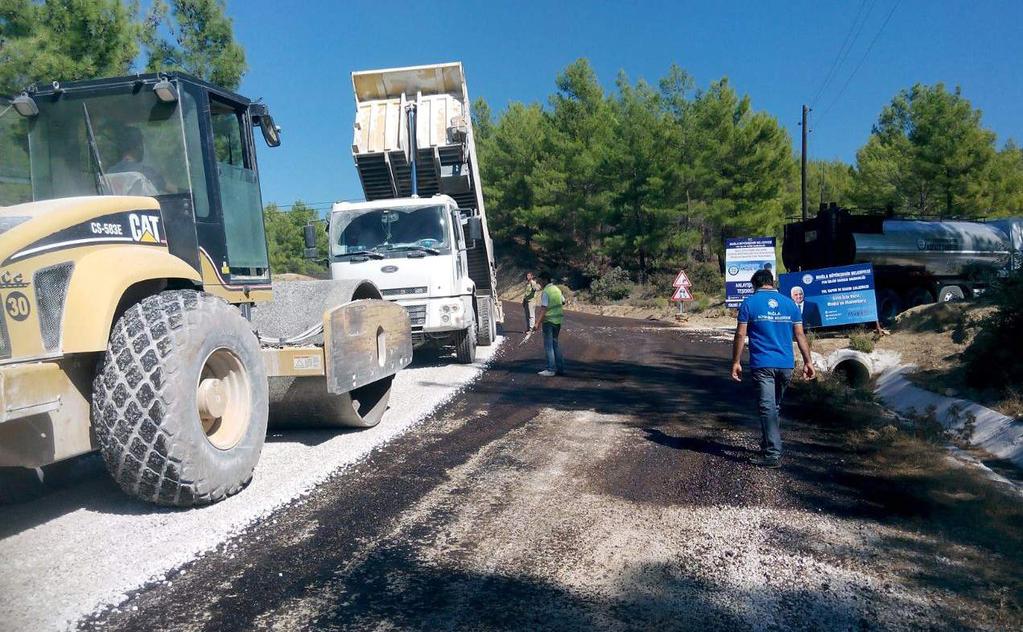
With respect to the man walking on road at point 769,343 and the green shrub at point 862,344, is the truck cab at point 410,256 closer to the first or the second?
the man walking on road at point 769,343

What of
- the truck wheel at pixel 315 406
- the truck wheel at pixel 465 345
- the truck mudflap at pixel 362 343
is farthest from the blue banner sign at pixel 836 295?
the truck wheel at pixel 315 406

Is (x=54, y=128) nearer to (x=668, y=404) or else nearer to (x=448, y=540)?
(x=448, y=540)

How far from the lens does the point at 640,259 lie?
131 ft

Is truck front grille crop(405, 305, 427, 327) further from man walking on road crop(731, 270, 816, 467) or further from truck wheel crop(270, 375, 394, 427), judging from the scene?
man walking on road crop(731, 270, 816, 467)

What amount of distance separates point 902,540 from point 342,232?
9587 millimetres

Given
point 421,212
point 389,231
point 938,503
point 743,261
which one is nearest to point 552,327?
point 421,212

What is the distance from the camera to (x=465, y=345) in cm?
1292

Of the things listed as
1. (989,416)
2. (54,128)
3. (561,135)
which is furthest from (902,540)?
(561,135)

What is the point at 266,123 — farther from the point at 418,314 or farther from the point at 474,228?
the point at 474,228

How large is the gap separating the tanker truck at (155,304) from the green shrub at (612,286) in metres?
30.6

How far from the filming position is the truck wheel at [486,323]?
1555 centimetres

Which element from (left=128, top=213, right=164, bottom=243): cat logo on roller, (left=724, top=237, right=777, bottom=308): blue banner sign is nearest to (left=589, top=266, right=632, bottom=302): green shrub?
(left=724, top=237, right=777, bottom=308): blue banner sign

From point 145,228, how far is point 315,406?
2.59 meters

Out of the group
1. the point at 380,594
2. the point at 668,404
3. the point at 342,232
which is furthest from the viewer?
the point at 342,232
